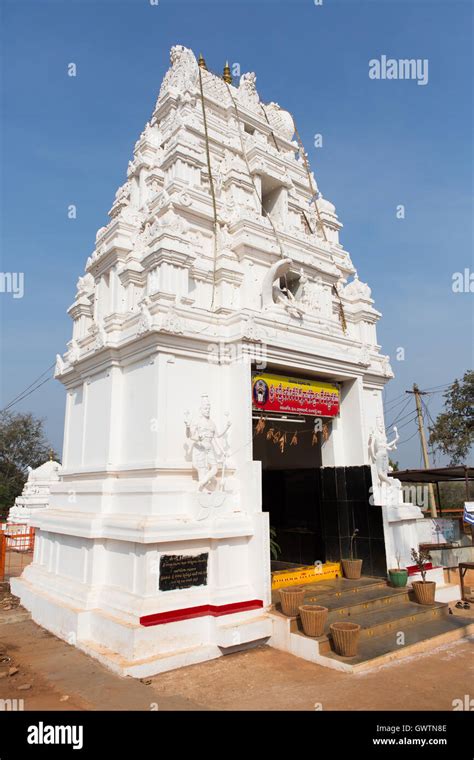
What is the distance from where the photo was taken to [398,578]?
9.20 metres

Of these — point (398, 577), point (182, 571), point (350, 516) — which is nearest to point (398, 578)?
point (398, 577)

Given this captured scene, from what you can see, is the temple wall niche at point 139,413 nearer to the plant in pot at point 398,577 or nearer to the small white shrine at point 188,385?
the small white shrine at point 188,385

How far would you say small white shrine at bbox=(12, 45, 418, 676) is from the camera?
24.2 feet

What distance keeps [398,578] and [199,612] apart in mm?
4247

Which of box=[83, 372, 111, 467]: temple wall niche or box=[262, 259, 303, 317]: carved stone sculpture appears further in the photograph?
box=[262, 259, 303, 317]: carved stone sculpture

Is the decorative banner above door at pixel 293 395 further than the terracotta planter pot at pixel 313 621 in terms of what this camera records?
Yes

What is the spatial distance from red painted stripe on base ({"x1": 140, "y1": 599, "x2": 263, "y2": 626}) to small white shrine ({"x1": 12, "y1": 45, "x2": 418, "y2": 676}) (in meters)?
0.02

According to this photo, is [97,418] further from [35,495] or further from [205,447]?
[35,495]

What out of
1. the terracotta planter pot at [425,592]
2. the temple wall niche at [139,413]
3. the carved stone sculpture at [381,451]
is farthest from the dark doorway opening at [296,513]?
the temple wall niche at [139,413]

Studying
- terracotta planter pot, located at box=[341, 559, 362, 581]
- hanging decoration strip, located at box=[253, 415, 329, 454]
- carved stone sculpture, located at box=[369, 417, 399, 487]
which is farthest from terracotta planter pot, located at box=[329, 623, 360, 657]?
hanging decoration strip, located at box=[253, 415, 329, 454]

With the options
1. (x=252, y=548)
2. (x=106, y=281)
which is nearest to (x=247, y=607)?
(x=252, y=548)

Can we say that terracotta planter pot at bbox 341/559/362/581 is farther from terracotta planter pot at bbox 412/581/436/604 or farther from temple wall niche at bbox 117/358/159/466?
temple wall niche at bbox 117/358/159/466

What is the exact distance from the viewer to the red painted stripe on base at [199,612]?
6.79 metres

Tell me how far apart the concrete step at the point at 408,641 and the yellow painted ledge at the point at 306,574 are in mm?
2107
